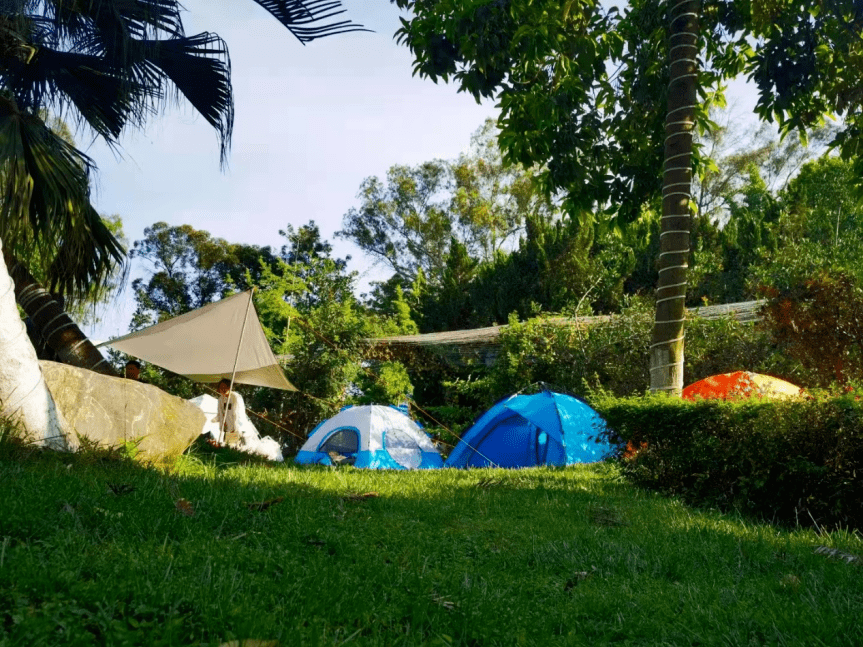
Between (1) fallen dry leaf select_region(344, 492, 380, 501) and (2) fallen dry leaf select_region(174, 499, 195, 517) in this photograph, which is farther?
(1) fallen dry leaf select_region(344, 492, 380, 501)

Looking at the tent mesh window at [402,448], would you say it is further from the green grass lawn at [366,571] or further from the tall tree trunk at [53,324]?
the green grass lawn at [366,571]

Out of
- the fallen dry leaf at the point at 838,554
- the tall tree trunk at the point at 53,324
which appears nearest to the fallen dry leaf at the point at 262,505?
the fallen dry leaf at the point at 838,554

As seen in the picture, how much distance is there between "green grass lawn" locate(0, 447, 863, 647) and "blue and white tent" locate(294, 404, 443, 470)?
8554 millimetres

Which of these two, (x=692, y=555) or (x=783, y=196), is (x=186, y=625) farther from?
(x=783, y=196)

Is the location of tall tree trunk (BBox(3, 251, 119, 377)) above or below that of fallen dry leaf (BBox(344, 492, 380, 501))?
above

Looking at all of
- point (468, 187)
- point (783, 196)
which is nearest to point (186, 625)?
point (783, 196)

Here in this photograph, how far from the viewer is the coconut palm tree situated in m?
8.98

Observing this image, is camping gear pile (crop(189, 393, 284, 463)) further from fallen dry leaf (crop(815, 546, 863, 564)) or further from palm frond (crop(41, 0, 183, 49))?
fallen dry leaf (crop(815, 546, 863, 564))

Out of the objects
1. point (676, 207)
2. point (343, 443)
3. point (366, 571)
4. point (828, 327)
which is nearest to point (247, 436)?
point (343, 443)

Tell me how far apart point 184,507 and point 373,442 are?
33.9 feet

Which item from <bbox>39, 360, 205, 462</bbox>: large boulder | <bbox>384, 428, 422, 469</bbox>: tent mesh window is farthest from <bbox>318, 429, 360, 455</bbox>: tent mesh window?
<bbox>39, 360, 205, 462</bbox>: large boulder

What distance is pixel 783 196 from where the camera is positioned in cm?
3122

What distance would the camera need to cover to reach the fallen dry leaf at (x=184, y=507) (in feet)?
14.2

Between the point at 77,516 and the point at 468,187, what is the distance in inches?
1441
